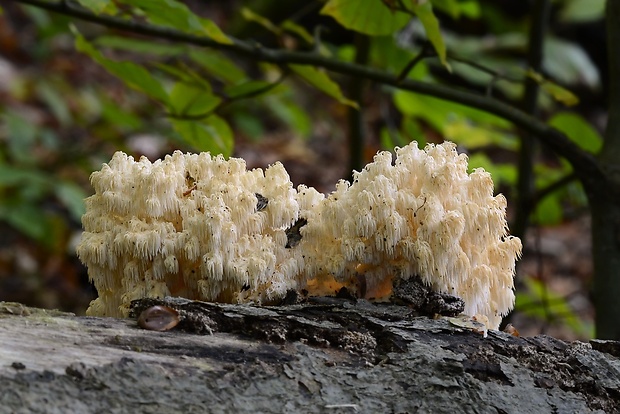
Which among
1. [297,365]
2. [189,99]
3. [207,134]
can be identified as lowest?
[297,365]

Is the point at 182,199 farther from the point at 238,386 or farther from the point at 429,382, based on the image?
the point at 429,382

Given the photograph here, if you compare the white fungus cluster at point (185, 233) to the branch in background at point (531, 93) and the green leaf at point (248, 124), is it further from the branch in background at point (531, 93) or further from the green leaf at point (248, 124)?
the green leaf at point (248, 124)

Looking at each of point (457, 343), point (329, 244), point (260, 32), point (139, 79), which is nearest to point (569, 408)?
point (457, 343)

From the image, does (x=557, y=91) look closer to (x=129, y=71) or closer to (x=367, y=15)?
(x=367, y=15)

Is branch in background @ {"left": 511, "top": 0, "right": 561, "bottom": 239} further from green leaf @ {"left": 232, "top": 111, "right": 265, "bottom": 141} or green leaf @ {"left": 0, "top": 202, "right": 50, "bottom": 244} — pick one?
green leaf @ {"left": 0, "top": 202, "right": 50, "bottom": 244}

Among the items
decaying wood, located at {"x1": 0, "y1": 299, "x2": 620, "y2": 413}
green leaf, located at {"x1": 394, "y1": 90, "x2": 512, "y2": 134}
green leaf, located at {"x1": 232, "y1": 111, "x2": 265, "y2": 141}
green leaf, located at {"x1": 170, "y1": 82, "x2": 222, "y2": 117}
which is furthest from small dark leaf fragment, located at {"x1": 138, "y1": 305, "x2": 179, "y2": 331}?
green leaf, located at {"x1": 232, "y1": 111, "x2": 265, "y2": 141}

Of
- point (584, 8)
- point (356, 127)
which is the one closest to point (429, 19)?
point (356, 127)

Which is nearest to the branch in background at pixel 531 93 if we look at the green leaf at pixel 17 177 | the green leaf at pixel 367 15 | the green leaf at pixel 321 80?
the green leaf at pixel 321 80
